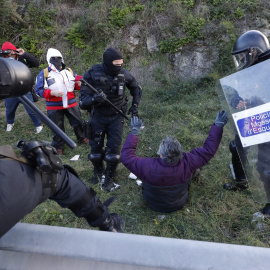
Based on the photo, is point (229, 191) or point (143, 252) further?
point (229, 191)

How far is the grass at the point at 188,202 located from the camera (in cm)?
276

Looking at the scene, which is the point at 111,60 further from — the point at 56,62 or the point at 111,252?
the point at 111,252

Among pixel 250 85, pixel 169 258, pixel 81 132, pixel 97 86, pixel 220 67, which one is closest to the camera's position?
pixel 169 258

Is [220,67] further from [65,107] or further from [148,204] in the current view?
[148,204]

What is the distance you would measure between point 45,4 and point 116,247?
32.0ft

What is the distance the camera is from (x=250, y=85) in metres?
2.23

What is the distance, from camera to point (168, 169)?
2604 mm

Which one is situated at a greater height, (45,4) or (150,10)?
(45,4)

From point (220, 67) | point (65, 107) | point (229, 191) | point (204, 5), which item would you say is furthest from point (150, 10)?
point (229, 191)

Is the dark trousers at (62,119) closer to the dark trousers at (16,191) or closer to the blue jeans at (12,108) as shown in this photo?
the blue jeans at (12,108)

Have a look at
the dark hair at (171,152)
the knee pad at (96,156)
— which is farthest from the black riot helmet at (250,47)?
the knee pad at (96,156)

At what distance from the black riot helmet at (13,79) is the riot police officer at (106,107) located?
73.8 inches

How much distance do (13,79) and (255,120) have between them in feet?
6.17

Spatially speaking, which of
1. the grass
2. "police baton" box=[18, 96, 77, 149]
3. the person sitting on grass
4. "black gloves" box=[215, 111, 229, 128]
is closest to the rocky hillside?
the grass
